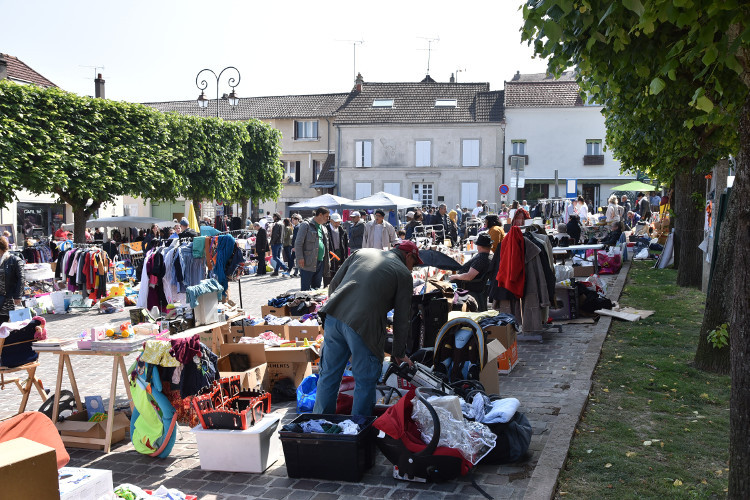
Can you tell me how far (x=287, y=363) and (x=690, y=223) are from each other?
1012cm

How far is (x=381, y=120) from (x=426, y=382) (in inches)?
1586

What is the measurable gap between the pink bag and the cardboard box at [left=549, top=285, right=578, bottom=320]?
6.69m

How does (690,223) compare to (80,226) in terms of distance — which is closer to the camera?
(690,223)

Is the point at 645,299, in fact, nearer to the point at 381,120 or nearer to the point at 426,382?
the point at 426,382

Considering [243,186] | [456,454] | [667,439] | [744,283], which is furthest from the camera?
[243,186]

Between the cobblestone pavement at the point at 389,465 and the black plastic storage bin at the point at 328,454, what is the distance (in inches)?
2.8

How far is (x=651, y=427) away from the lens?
5.86 m

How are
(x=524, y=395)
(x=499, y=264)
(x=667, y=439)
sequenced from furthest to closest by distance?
(x=499, y=264) → (x=524, y=395) → (x=667, y=439)

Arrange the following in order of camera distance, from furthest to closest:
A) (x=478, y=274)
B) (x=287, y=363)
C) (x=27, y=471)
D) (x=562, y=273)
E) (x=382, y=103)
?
1. (x=382, y=103)
2. (x=562, y=273)
3. (x=478, y=274)
4. (x=287, y=363)
5. (x=27, y=471)

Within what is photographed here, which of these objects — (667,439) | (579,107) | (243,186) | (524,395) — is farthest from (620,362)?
(579,107)

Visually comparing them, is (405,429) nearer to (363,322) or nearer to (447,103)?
(363,322)

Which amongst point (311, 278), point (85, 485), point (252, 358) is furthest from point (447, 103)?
point (85, 485)

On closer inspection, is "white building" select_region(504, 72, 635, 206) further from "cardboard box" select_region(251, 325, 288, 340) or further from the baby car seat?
the baby car seat

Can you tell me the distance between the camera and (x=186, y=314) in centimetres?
724
